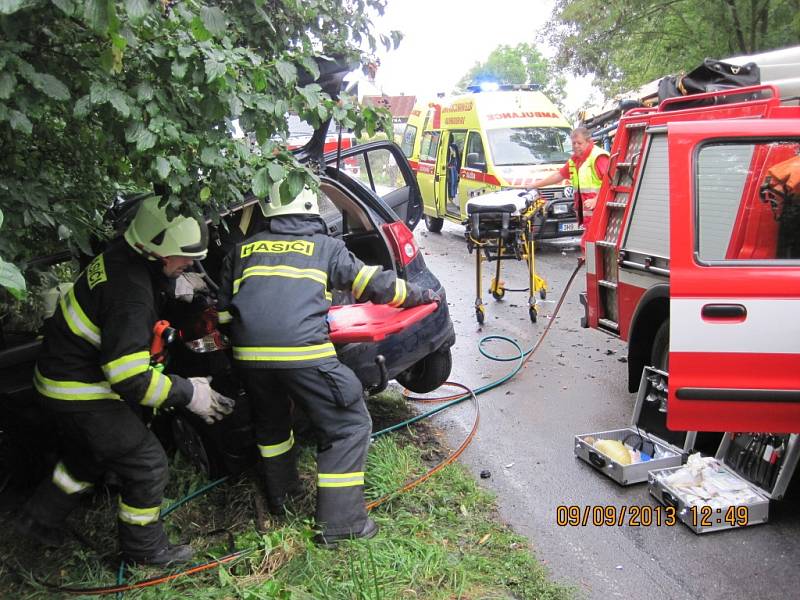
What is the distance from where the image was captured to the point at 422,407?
511cm

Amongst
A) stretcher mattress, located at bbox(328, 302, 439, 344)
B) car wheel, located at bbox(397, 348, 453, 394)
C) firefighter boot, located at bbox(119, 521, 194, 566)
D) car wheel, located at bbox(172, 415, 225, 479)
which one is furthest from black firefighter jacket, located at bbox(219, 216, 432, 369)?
car wheel, located at bbox(397, 348, 453, 394)

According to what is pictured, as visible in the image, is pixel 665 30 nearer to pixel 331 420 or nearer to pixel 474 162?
pixel 474 162

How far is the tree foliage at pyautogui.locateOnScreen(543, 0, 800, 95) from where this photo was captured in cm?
1120

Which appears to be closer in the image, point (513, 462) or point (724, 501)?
point (724, 501)

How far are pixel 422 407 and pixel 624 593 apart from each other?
236 centimetres

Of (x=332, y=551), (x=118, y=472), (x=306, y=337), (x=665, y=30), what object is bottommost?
(x=332, y=551)

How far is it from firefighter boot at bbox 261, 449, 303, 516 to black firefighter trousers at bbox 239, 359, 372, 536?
0.24 m

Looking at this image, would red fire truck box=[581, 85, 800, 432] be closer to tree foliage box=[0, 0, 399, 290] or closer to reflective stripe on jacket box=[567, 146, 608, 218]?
tree foliage box=[0, 0, 399, 290]

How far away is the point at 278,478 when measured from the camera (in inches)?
138

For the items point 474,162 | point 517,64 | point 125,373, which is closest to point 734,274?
point 125,373

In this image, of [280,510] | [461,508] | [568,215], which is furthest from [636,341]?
[568,215]

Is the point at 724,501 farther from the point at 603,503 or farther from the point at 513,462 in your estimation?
the point at 513,462

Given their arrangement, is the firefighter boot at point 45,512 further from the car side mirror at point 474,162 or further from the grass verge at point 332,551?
→ the car side mirror at point 474,162

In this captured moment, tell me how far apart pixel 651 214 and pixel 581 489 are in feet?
5.82
